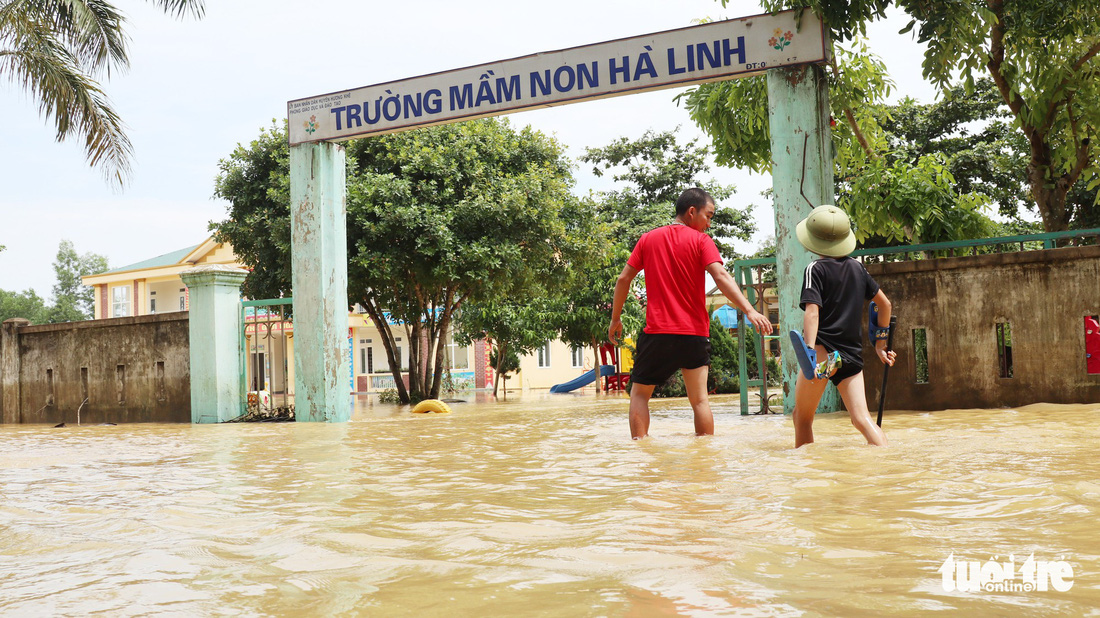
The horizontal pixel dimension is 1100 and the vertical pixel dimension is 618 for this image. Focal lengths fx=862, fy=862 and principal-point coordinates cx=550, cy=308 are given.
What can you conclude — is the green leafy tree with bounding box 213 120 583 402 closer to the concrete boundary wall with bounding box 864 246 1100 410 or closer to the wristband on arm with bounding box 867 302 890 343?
the concrete boundary wall with bounding box 864 246 1100 410

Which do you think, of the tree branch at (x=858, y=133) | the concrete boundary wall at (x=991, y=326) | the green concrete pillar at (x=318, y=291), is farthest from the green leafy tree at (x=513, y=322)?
the concrete boundary wall at (x=991, y=326)

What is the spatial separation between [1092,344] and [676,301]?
435 centimetres

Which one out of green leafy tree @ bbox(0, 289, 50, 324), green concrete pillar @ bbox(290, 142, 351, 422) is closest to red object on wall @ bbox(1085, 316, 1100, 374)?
green concrete pillar @ bbox(290, 142, 351, 422)

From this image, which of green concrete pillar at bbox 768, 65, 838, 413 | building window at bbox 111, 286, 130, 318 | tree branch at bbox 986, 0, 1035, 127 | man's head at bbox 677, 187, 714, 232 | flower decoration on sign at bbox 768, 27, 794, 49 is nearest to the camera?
man's head at bbox 677, 187, 714, 232

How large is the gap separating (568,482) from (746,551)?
1737mm

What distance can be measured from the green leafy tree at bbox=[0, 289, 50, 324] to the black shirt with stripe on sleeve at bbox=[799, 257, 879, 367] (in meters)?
72.3

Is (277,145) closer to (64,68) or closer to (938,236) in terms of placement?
(64,68)

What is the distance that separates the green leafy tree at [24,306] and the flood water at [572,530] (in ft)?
235

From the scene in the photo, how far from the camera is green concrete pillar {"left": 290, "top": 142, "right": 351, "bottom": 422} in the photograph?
10289 mm

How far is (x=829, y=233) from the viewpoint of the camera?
16.8 ft

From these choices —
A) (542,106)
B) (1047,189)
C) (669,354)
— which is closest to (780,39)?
(542,106)

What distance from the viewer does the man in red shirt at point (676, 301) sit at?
223 inches

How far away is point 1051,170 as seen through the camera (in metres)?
11.2

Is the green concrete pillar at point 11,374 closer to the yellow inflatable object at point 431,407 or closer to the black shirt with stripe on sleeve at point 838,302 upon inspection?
the yellow inflatable object at point 431,407
